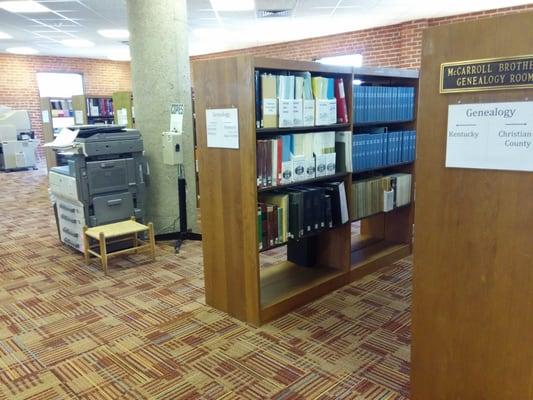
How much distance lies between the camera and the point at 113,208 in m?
3.91

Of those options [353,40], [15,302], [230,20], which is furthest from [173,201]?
[353,40]

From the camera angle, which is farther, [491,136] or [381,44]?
[381,44]

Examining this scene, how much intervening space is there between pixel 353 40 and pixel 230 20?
243cm

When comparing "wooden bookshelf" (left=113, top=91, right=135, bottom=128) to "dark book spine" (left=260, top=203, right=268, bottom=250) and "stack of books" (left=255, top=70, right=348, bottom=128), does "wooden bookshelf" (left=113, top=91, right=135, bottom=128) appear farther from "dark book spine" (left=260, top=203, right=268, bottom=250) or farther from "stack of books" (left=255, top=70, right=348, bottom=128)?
"dark book spine" (left=260, top=203, right=268, bottom=250)

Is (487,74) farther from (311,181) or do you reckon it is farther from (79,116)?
(79,116)

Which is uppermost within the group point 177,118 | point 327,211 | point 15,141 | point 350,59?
point 350,59

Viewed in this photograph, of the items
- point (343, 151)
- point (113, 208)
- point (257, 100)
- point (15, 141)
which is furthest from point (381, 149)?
point (15, 141)

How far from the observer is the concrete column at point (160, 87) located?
4.09 metres

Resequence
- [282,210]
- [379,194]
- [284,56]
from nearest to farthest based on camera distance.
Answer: [282,210], [379,194], [284,56]

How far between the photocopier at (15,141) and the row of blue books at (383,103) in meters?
8.92

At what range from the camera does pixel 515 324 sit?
1476mm

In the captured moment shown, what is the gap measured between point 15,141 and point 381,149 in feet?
29.4

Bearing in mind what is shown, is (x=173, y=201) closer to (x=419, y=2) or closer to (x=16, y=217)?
(x=16, y=217)

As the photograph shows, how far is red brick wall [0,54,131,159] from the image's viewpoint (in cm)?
1049
